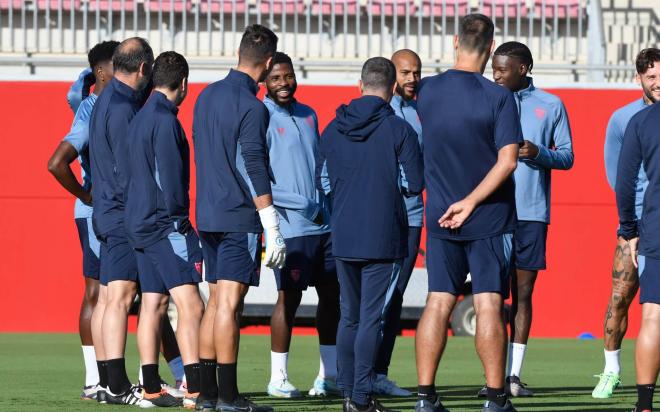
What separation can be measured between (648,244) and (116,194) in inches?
118

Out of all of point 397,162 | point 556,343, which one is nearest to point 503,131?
point 397,162

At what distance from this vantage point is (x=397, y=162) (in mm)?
7227

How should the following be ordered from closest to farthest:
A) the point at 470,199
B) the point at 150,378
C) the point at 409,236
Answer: the point at 470,199, the point at 150,378, the point at 409,236

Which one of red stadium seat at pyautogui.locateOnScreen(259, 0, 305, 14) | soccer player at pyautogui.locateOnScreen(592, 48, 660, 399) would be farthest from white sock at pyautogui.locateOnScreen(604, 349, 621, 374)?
red stadium seat at pyautogui.locateOnScreen(259, 0, 305, 14)

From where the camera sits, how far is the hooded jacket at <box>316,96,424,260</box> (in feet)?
23.5

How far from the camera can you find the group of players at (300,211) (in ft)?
22.4

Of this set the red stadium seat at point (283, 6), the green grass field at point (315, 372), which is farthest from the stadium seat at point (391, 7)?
the green grass field at point (315, 372)

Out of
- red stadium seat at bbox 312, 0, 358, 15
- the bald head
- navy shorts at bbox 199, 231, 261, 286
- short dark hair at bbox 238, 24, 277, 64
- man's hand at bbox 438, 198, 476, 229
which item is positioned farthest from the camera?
red stadium seat at bbox 312, 0, 358, 15

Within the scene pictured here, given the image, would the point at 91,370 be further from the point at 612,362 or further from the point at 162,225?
the point at 612,362

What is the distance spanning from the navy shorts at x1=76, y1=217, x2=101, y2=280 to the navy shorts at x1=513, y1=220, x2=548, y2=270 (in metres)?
2.67

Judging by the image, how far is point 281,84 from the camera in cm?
892

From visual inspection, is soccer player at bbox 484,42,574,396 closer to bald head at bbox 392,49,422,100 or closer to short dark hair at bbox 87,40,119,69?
bald head at bbox 392,49,422,100

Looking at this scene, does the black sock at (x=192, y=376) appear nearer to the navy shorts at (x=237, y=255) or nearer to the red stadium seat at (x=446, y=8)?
the navy shorts at (x=237, y=255)

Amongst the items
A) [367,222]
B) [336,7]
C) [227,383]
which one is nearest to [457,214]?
[367,222]
